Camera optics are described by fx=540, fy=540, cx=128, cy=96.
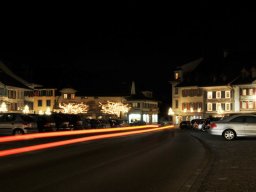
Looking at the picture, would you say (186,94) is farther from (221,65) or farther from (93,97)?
(93,97)

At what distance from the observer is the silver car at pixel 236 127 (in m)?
31.7

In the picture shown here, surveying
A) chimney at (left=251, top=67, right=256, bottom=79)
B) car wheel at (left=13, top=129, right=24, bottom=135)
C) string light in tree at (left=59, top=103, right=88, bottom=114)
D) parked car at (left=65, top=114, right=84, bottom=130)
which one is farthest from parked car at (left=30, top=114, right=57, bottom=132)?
string light in tree at (left=59, top=103, right=88, bottom=114)

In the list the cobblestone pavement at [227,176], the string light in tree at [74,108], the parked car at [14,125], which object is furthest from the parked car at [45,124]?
the string light in tree at [74,108]

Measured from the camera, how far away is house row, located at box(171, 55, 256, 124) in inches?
3834

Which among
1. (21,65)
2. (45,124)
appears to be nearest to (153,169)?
(45,124)

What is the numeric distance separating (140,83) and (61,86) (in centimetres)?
2318

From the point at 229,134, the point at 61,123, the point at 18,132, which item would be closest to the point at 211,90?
the point at 61,123

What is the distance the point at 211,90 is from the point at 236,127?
2928 inches

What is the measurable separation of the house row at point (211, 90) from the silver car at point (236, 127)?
212ft

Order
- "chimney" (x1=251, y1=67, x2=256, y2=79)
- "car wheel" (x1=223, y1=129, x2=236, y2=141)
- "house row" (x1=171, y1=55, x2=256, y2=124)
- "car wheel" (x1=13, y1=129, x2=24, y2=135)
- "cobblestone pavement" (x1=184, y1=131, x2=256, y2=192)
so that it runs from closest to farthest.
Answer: "cobblestone pavement" (x1=184, y1=131, x2=256, y2=192) < "car wheel" (x1=223, y1=129, x2=236, y2=141) < "car wheel" (x1=13, y1=129, x2=24, y2=135) < "chimney" (x1=251, y1=67, x2=256, y2=79) < "house row" (x1=171, y1=55, x2=256, y2=124)

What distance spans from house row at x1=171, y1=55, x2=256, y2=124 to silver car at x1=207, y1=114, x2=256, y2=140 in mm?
64638

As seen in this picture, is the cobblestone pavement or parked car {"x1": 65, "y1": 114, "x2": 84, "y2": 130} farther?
parked car {"x1": 65, "y1": 114, "x2": 84, "y2": 130}

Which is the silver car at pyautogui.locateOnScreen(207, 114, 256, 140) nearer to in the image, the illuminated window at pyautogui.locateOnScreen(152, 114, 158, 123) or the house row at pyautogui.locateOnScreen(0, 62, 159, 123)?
the house row at pyautogui.locateOnScreen(0, 62, 159, 123)

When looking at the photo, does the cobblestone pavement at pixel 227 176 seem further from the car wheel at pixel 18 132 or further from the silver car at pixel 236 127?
the car wheel at pixel 18 132
